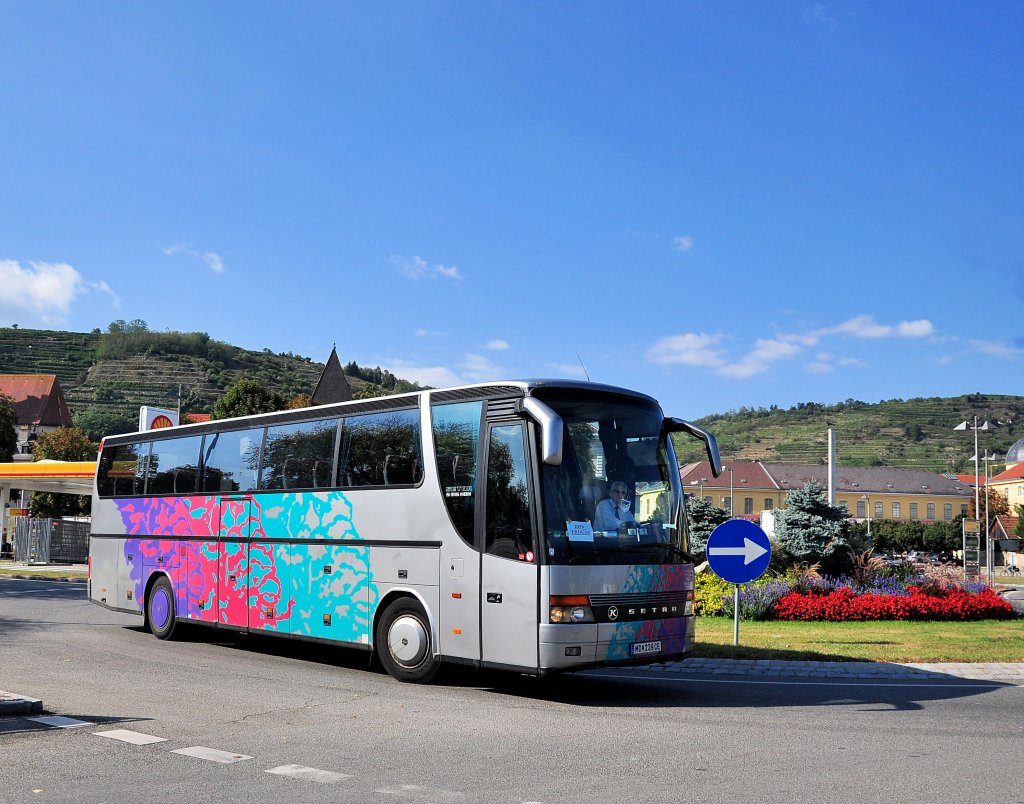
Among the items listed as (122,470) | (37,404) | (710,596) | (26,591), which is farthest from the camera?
(37,404)

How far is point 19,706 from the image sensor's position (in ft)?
28.7

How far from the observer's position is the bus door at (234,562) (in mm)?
14305

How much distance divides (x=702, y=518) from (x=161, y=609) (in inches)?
627

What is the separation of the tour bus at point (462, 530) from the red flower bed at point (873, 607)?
9.24 m

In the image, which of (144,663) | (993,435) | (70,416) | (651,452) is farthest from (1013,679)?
(993,435)

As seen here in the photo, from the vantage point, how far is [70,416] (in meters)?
148

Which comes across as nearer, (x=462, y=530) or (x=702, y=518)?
(x=462, y=530)

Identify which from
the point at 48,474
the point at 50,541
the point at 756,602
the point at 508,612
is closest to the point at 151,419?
the point at 48,474

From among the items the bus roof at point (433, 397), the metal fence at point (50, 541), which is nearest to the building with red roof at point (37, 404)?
the metal fence at point (50, 541)

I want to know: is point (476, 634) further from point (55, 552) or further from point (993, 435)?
point (993, 435)

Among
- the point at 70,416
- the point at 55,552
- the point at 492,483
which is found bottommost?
the point at 55,552

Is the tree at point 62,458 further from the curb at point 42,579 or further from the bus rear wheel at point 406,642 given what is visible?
the bus rear wheel at point 406,642

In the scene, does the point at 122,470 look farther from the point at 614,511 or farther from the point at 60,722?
the point at 614,511

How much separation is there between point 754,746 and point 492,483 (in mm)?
3905
